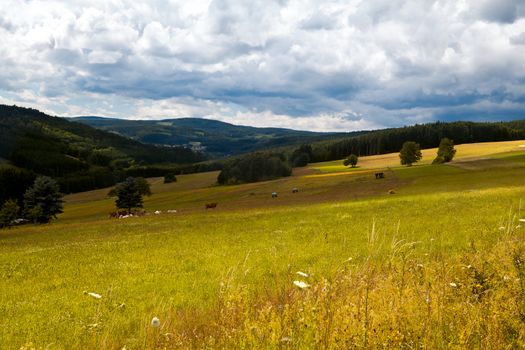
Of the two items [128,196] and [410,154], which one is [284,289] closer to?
[128,196]

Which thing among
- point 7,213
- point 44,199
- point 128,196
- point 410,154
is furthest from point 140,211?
point 410,154

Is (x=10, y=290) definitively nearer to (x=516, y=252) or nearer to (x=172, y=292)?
(x=172, y=292)

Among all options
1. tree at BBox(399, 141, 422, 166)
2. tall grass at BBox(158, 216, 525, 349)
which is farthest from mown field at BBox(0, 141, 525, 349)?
tree at BBox(399, 141, 422, 166)

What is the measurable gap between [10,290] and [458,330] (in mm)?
13634

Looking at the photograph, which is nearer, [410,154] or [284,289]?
[284,289]

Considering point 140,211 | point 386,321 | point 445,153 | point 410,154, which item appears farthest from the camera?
point 410,154

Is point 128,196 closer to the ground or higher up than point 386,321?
closer to the ground

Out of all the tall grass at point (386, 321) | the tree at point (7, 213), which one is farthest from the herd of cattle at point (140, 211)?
the tall grass at point (386, 321)

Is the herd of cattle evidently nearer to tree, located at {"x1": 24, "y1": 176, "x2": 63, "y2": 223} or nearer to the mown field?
tree, located at {"x1": 24, "y1": 176, "x2": 63, "y2": 223}

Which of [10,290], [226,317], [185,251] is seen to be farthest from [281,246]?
[226,317]

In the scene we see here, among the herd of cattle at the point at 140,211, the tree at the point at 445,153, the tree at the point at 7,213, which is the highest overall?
the tree at the point at 445,153

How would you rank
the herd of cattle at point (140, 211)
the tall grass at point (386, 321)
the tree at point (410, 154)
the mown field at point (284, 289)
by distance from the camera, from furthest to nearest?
the tree at point (410, 154) < the herd of cattle at point (140, 211) < the mown field at point (284, 289) < the tall grass at point (386, 321)

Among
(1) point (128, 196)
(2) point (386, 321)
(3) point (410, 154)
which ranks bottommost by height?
(1) point (128, 196)

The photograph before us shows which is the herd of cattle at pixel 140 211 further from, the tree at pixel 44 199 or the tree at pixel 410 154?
the tree at pixel 410 154
